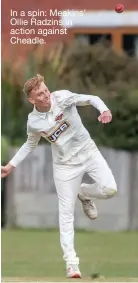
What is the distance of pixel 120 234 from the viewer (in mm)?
12555

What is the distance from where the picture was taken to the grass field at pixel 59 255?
1000cm

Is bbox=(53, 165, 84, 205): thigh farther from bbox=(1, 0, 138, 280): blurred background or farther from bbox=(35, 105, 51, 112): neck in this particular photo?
bbox=(1, 0, 138, 280): blurred background

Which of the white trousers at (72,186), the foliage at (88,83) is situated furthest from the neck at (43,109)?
the foliage at (88,83)

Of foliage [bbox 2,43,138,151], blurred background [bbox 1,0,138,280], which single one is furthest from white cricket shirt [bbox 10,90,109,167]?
foliage [bbox 2,43,138,151]

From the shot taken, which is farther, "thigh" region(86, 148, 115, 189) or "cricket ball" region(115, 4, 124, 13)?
"cricket ball" region(115, 4, 124, 13)

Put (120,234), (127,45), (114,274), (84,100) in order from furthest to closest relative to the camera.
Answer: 1. (120,234)
2. (127,45)
3. (114,274)
4. (84,100)

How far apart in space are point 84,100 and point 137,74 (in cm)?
337

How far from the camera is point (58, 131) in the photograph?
9.37 metres

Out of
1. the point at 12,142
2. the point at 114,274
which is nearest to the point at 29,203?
the point at 12,142

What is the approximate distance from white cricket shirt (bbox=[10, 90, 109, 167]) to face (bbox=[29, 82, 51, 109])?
5cm

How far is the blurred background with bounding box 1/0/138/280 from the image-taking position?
34.0 feet

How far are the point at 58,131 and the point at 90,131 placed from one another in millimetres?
2745

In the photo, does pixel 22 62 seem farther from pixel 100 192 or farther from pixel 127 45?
pixel 100 192

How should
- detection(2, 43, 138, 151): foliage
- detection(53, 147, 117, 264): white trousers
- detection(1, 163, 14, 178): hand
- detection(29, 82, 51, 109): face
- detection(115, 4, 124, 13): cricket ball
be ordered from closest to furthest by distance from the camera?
detection(29, 82, 51, 109): face < detection(53, 147, 117, 264): white trousers < detection(1, 163, 14, 178): hand < detection(115, 4, 124, 13): cricket ball < detection(2, 43, 138, 151): foliage
